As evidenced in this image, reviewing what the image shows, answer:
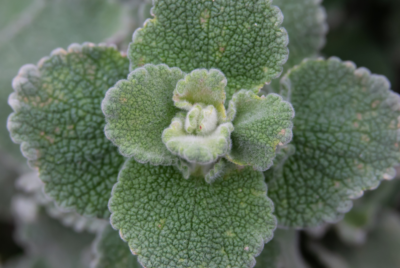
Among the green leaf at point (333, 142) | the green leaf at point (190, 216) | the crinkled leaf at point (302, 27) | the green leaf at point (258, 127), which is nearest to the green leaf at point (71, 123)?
the green leaf at point (190, 216)

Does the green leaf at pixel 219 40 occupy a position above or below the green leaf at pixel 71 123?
above

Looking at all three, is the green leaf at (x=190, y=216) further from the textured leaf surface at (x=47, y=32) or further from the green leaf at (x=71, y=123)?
the textured leaf surface at (x=47, y=32)

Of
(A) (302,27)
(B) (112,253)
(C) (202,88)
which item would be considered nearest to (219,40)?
(C) (202,88)

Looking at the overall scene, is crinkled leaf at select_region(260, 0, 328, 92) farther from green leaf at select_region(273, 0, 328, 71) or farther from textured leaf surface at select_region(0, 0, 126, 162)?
textured leaf surface at select_region(0, 0, 126, 162)

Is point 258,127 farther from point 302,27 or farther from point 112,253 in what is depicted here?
point 112,253

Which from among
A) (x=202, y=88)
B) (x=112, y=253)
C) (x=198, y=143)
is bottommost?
(x=112, y=253)

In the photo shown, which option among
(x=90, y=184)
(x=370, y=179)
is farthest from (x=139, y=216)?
(x=370, y=179)

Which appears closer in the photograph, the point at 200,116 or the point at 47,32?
the point at 200,116
